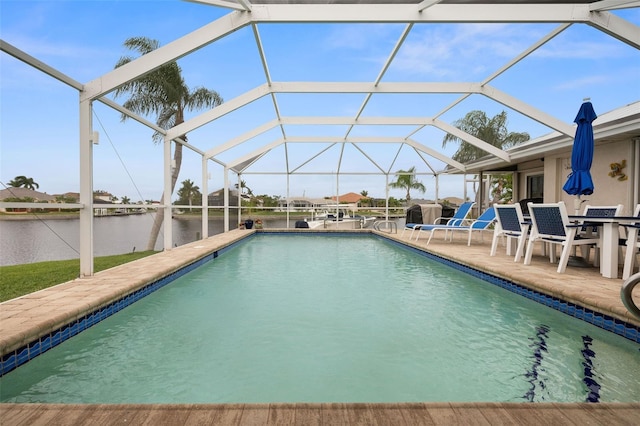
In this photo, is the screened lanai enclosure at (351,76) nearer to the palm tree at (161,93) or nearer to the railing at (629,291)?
the palm tree at (161,93)

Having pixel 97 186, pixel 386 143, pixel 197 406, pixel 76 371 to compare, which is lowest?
pixel 76 371

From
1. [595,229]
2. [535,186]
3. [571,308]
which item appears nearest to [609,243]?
[595,229]

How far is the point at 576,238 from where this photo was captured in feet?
15.1

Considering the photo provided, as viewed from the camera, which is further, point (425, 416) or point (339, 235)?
point (339, 235)

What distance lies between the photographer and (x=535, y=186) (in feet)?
36.0

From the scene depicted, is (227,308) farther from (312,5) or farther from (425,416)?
(312,5)

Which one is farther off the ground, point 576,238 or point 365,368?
point 576,238

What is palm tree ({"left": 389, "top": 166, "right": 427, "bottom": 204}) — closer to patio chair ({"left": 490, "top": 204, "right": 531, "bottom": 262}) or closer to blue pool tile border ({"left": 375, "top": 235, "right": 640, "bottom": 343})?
patio chair ({"left": 490, "top": 204, "right": 531, "bottom": 262})

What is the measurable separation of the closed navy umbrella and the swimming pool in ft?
6.71

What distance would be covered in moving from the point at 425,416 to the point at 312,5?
4.84m

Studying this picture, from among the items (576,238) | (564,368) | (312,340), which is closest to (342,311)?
(312,340)

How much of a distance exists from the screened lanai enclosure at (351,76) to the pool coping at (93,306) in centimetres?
73

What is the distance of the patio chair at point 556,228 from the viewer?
4.33 meters

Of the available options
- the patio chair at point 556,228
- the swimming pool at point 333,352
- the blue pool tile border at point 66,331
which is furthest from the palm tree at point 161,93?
the patio chair at point 556,228
